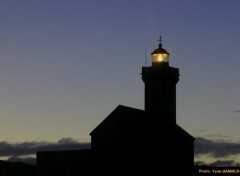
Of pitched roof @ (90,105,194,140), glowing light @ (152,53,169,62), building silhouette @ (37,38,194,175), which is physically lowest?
building silhouette @ (37,38,194,175)

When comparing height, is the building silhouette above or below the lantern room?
below

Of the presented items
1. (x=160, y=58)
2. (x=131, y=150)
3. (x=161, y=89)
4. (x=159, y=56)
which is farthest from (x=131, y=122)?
(x=159, y=56)

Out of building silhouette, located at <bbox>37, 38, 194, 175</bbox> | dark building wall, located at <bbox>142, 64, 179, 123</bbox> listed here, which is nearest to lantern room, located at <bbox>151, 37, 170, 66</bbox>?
dark building wall, located at <bbox>142, 64, 179, 123</bbox>

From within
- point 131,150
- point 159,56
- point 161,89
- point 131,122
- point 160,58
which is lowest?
point 131,150

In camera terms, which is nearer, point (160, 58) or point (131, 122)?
point (131, 122)

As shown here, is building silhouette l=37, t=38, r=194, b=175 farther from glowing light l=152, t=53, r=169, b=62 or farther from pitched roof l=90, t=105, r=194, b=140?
glowing light l=152, t=53, r=169, b=62

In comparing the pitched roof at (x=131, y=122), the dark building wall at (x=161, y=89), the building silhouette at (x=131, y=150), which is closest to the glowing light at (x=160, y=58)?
the dark building wall at (x=161, y=89)

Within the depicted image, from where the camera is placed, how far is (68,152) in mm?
50844

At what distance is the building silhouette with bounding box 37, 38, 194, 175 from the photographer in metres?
48.6

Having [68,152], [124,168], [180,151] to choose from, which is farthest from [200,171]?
[68,152]

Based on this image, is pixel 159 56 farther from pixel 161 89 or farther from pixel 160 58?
pixel 161 89

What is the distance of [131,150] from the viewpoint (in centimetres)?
4869

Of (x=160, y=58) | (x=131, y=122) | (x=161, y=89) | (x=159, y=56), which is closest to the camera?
(x=131, y=122)

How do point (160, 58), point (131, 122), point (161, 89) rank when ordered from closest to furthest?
point (131, 122), point (161, 89), point (160, 58)
